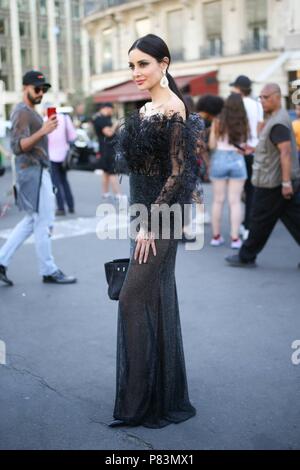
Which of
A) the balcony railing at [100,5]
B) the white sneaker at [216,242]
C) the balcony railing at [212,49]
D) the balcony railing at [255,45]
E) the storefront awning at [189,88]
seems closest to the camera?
the white sneaker at [216,242]

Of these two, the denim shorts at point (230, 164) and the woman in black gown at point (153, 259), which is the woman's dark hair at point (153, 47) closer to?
the woman in black gown at point (153, 259)

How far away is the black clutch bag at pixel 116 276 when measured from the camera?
122 inches

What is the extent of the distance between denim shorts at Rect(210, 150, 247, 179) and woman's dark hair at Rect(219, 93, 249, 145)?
0.16m

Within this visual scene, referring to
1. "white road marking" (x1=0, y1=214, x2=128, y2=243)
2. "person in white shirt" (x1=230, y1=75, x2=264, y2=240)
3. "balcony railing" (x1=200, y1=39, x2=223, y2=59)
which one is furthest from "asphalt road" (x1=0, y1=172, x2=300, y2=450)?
"balcony railing" (x1=200, y1=39, x2=223, y2=59)

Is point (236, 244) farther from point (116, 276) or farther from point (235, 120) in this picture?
point (116, 276)

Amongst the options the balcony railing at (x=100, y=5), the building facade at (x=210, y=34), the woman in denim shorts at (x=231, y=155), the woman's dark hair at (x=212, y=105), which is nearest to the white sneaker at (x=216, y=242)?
the woman in denim shorts at (x=231, y=155)

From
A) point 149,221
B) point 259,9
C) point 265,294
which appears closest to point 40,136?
point 265,294

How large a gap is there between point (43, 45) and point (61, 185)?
1679 inches

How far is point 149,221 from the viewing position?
2.91 meters

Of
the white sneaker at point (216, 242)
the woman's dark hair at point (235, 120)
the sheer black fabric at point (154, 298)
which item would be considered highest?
the woman's dark hair at point (235, 120)

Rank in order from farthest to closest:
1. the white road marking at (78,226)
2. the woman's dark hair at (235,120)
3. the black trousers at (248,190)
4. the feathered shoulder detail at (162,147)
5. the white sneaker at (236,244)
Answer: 1. the white road marking at (78,226)
2. the black trousers at (248,190)
3. the white sneaker at (236,244)
4. the woman's dark hair at (235,120)
5. the feathered shoulder detail at (162,147)

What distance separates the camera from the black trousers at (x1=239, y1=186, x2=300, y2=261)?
5.92 metres

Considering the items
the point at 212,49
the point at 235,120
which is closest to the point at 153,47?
the point at 235,120

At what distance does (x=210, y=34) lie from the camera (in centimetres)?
2691
